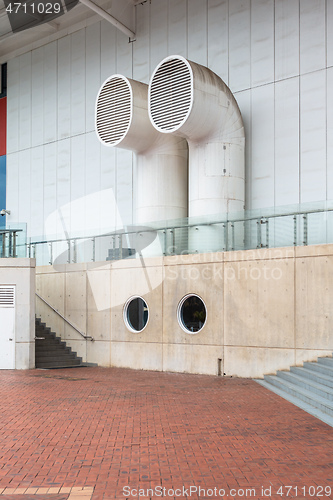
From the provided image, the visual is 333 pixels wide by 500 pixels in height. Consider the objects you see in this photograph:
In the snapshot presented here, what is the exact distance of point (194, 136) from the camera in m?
16.8

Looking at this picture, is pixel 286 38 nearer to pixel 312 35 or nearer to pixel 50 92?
pixel 312 35

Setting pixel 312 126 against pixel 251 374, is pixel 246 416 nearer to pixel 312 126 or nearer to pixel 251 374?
pixel 251 374

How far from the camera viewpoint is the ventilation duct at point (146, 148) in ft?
58.8

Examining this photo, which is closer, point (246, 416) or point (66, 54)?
point (246, 416)

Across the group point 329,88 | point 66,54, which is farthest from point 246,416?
point 66,54

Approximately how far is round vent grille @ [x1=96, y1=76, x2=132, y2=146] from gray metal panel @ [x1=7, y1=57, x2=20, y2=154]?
8.97 meters

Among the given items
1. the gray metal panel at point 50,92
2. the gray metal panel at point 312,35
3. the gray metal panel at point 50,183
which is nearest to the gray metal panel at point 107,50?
the gray metal panel at point 50,92

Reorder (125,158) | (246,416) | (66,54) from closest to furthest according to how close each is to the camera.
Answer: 1. (246,416)
2. (125,158)
3. (66,54)

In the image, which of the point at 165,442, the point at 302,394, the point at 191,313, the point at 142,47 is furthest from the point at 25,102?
the point at 165,442

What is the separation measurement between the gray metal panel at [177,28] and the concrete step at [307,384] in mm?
11945

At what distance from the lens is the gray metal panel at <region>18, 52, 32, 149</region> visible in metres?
25.7

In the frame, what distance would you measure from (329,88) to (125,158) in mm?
8184

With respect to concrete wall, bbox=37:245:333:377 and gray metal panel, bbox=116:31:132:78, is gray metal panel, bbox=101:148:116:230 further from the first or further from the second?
concrete wall, bbox=37:245:333:377

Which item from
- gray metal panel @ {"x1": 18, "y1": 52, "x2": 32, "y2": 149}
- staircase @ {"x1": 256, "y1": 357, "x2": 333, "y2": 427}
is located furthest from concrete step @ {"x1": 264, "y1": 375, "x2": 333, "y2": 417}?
gray metal panel @ {"x1": 18, "y1": 52, "x2": 32, "y2": 149}
